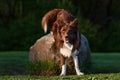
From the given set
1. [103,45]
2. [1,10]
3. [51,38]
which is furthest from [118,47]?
[51,38]

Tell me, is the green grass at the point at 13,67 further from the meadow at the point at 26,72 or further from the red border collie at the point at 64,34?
the red border collie at the point at 64,34

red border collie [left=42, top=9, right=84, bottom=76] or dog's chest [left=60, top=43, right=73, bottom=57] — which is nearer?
red border collie [left=42, top=9, right=84, bottom=76]

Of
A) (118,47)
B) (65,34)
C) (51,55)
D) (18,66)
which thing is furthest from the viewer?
(118,47)

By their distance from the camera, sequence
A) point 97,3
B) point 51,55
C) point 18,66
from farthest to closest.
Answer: point 97,3 → point 18,66 → point 51,55

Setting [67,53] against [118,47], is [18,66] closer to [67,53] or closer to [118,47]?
[67,53]

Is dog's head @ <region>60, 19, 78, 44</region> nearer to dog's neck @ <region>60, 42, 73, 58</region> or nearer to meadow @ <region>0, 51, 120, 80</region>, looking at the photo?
dog's neck @ <region>60, 42, 73, 58</region>

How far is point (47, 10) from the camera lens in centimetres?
3091

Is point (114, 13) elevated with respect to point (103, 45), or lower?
elevated

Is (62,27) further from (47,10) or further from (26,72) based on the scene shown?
(47,10)

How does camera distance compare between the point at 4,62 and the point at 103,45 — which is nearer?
the point at 4,62

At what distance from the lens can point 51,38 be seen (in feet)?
43.2

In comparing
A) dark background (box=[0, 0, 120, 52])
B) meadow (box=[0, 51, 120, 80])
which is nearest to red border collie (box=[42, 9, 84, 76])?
meadow (box=[0, 51, 120, 80])

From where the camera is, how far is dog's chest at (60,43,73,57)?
11.9 meters

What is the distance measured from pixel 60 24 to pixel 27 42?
1648 centimetres
